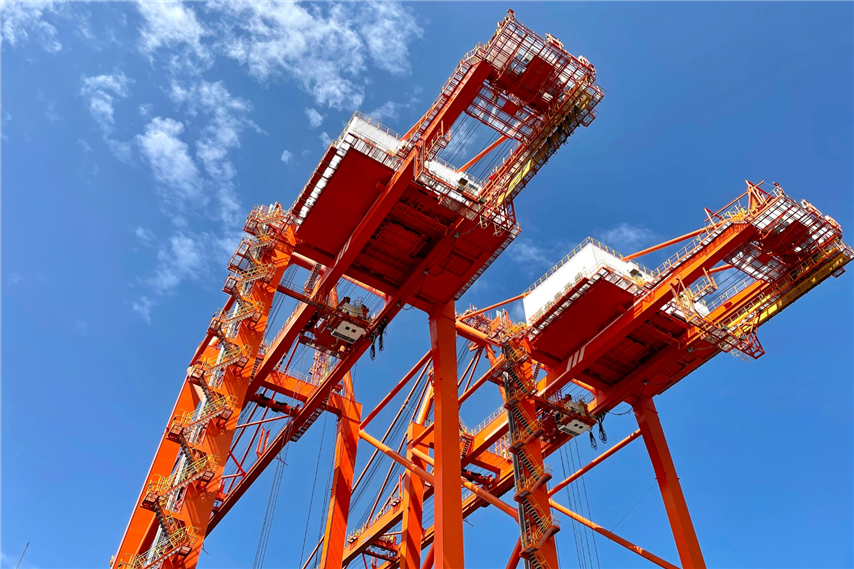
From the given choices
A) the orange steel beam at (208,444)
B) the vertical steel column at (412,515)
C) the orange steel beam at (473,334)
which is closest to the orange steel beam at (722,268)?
the orange steel beam at (473,334)

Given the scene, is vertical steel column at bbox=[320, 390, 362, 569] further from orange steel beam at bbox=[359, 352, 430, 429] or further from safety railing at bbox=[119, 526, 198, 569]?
safety railing at bbox=[119, 526, 198, 569]

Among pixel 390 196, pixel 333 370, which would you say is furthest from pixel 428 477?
pixel 390 196

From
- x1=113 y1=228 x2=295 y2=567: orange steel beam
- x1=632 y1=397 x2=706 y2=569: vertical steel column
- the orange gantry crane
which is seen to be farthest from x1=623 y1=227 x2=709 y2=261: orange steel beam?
x1=113 y1=228 x2=295 y2=567: orange steel beam

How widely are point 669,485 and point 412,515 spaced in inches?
459

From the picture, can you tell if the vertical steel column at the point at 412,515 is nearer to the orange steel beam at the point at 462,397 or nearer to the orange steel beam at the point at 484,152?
the orange steel beam at the point at 462,397

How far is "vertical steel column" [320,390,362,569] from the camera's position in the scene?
2792cm

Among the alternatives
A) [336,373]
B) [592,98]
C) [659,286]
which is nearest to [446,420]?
[336,373]

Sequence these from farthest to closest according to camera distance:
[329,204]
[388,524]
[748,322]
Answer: [388,524]
[748,322]
[329,204]

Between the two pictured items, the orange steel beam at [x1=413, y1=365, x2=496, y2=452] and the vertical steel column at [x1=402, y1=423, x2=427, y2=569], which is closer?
the vertical steel column at [x1=402, y1=423, x2=427, y2=569]

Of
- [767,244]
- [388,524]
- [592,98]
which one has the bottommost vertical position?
[388,524]

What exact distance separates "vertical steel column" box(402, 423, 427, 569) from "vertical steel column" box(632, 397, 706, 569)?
10562mm

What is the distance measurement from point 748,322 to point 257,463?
2226 cm

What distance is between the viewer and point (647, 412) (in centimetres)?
3073

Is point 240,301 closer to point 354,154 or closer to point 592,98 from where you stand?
point 354,154
